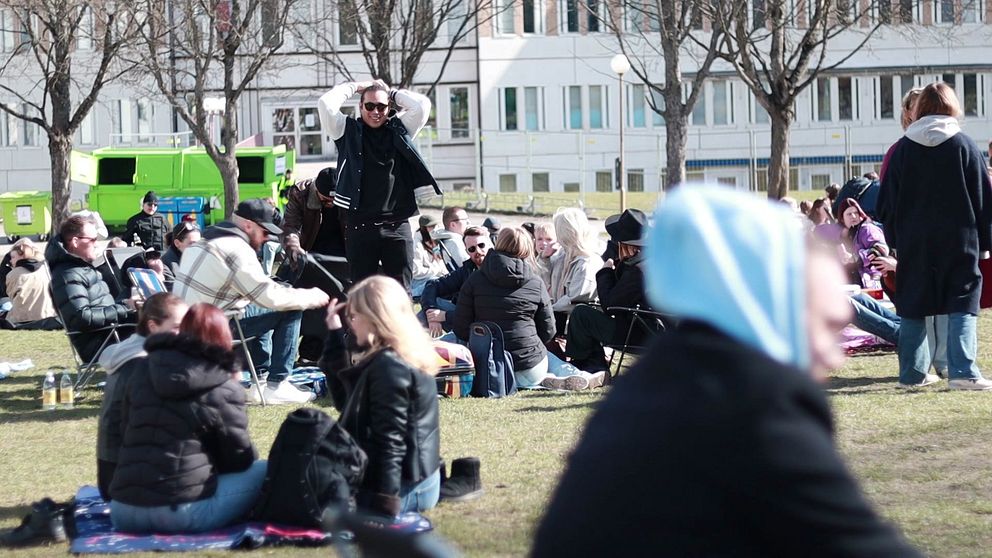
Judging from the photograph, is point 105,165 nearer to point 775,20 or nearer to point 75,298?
point 775,20

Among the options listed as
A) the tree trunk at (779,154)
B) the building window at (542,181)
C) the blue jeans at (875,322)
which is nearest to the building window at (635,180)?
the building window at (542,181)

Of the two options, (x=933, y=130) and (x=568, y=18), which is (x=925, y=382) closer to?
(x=933, y=130)

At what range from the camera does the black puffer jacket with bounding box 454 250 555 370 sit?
10641 mm

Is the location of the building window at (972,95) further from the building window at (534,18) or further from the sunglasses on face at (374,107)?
the sunglasses on face at (374,107)

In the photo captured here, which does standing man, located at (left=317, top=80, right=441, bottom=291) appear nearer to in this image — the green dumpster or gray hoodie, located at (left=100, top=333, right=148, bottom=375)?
gray hoodie, located at (left=100, top=333, right=148, bottom=375)

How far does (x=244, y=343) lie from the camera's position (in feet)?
32.4

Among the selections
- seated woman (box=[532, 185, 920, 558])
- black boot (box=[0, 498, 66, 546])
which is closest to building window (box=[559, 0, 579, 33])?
black boot (box=[0, 498, 66, 546])

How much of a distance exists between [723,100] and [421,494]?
43.3m

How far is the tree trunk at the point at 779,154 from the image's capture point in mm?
24188

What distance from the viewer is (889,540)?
2.18 meters

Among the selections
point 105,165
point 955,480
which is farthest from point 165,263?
point 105,165

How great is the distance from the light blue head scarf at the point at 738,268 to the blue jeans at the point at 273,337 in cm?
841

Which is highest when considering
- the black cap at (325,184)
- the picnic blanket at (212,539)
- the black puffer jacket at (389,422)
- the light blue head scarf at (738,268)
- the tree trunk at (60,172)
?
the tree trunk at (60,172)

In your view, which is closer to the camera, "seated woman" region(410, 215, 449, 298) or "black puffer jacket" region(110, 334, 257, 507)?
"black puffer jacket" region(110, 334, 257, 507)
